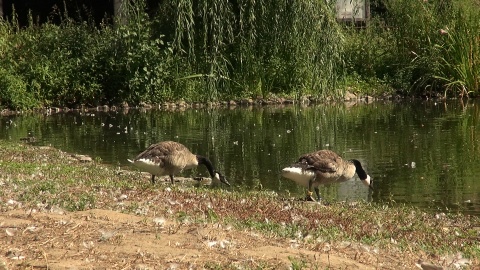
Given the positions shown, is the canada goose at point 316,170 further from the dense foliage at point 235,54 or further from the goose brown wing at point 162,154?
the dense foliage at point 235,54

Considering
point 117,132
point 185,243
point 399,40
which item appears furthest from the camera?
point 399,40

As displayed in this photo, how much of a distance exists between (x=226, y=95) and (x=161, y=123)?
15.5ft

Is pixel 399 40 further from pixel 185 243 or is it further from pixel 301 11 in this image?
pixel 185 243

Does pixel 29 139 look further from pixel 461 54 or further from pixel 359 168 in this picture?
pixel 461 54

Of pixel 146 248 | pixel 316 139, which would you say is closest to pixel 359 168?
pixel 146 248

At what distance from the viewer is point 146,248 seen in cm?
729

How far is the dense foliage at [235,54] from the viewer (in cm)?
2478

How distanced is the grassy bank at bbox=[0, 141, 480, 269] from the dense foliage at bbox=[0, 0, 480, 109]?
40.0ft

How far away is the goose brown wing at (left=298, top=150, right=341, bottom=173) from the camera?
1267cm

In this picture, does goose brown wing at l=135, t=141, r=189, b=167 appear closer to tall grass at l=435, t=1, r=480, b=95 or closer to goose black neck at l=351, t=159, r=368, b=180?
goose black neck at l=351, t=159, r=368, b=180

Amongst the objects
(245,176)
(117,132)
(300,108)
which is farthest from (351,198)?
(300,108)

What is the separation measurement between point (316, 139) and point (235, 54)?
7586 mm

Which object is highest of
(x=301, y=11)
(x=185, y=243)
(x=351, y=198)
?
(x=301, y=11)

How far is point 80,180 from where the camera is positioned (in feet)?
40.0
